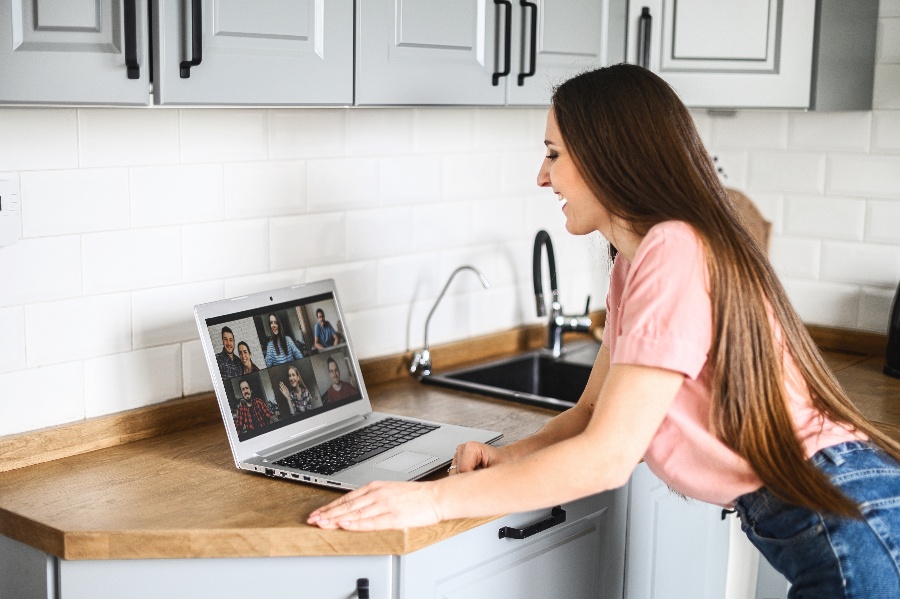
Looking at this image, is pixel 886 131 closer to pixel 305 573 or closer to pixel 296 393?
pixel 296 393

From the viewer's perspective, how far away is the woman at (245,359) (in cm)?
196

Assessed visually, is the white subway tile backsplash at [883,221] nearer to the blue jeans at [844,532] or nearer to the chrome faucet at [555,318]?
the chrome faucet at [555,318]

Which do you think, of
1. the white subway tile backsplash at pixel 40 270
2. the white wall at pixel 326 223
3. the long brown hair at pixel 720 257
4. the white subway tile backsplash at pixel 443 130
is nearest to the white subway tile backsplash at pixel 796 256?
the white wall at pixel 326 223

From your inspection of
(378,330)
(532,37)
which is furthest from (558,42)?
(378,330)

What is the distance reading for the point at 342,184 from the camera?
242 centimetres

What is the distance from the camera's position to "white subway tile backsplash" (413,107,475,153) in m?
2.59

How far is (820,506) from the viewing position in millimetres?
1560

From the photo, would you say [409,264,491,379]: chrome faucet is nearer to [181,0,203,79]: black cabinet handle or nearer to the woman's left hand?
the woman's left hand

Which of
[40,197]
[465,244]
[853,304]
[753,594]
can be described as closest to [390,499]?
[40,197]

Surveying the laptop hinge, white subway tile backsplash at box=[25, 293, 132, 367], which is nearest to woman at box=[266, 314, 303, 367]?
the laptop hinge

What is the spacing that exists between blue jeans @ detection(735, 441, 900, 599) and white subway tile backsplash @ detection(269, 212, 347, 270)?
1.09 meters

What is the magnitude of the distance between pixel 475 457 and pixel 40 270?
82 cm

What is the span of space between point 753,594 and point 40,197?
1.97m

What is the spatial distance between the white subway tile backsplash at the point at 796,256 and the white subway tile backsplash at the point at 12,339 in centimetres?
205
